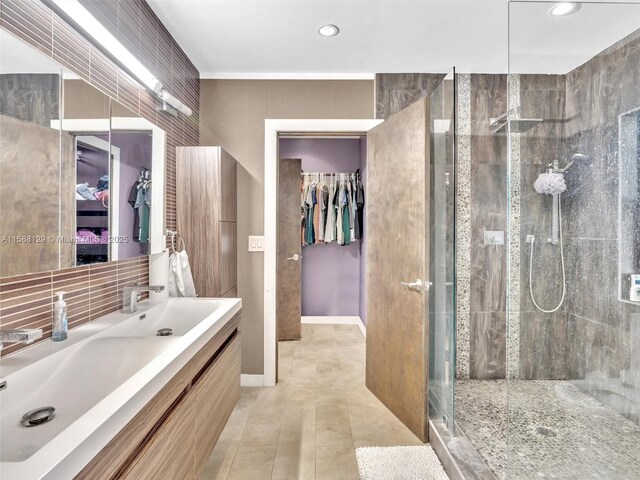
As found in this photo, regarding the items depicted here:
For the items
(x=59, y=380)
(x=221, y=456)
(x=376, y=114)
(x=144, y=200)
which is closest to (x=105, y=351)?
(x=59, y=380)

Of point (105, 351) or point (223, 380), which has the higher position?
point (105, 351)

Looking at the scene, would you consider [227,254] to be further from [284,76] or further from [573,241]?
[573,241]

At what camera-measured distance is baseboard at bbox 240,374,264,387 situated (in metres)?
2.81

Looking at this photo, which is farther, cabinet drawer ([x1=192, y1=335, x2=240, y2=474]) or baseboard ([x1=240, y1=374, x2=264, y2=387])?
baseboard ([x1=240, y1=374, x2=264, y2=387])

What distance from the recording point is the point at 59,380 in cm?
109

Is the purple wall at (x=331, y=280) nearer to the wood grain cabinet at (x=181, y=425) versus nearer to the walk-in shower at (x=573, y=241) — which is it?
the wood grain cabinet at (x=181, y=425)

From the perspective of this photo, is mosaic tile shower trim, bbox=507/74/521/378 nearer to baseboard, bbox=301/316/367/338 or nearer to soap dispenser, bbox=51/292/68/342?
soap dispenser, bbox=51/292/68/342

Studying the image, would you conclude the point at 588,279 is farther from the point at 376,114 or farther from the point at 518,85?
the point at 376,114

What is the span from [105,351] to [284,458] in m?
1.16

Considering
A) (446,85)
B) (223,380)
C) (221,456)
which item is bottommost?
(221,456)

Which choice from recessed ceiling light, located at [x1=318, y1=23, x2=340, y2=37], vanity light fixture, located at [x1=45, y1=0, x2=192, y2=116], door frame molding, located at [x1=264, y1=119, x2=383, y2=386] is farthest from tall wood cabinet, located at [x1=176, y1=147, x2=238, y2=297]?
recessed ceiling light, located at [x1=318, y1=23, x2=340, y2=37]

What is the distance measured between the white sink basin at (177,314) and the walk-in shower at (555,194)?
1487mm

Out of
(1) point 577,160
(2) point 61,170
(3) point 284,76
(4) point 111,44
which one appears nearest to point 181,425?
(2) point 61,170

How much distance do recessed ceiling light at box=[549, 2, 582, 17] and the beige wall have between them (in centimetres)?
144
